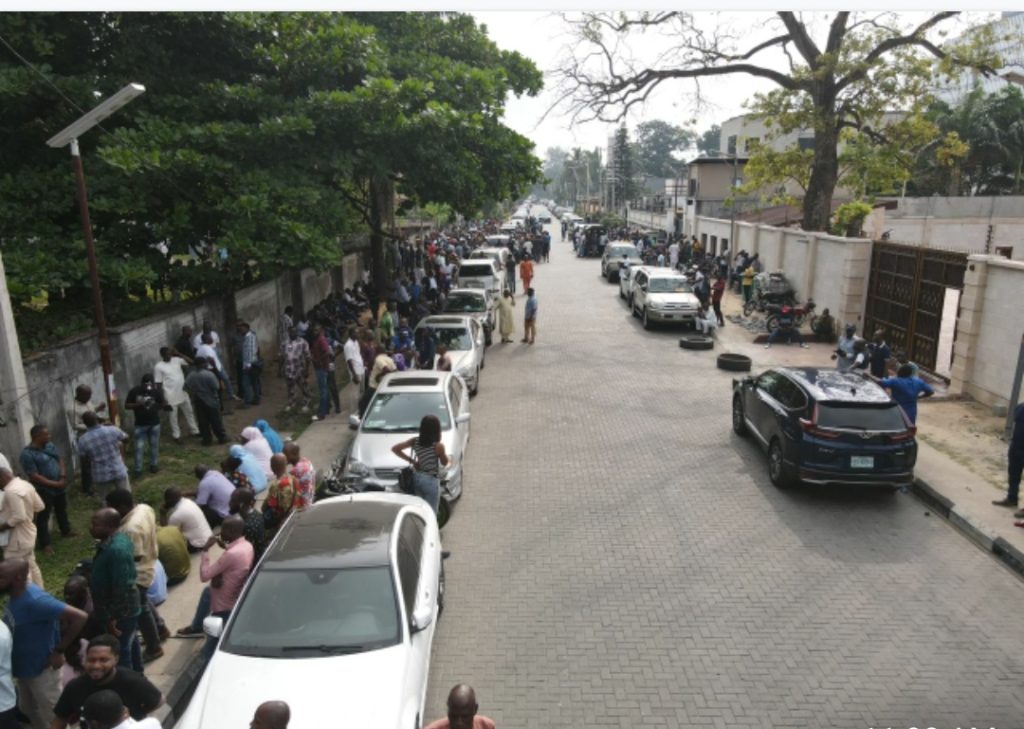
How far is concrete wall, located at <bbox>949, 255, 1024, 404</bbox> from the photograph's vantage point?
42.6ft

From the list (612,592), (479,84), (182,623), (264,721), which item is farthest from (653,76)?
(264,721)

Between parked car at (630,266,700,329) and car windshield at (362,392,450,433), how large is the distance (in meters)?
12.8

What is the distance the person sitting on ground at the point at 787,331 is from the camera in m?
20.1

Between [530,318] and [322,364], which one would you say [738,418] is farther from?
[530,318]

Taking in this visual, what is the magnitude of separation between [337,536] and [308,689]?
1571 mm

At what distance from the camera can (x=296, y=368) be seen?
44.3ft

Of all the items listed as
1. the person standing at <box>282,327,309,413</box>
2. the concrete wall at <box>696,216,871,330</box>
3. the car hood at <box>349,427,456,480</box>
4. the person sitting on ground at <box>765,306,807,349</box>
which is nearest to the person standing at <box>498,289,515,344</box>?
the person sitting on ground at <box>765,306,807,349</box>

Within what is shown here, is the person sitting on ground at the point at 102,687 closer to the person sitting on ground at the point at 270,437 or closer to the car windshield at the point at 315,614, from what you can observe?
the car windshield at the point at 315,614

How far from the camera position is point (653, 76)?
1041 inches

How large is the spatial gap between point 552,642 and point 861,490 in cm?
603

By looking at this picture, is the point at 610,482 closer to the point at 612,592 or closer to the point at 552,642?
the point at 612,592

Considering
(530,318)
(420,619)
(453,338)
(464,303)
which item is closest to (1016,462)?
(420,619)

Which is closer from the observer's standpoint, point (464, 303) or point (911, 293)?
point (911, 293)

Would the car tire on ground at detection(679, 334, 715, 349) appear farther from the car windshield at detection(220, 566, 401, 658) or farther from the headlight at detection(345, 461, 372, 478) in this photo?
the car windshield at detection(220, 566, 401, 658)
